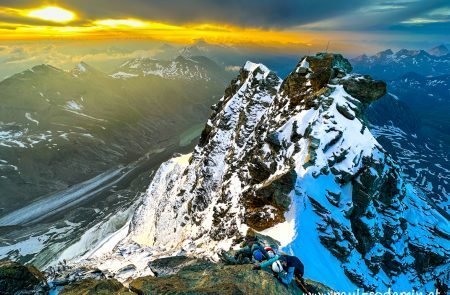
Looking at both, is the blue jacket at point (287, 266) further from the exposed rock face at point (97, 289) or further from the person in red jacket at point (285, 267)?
the exposed rock face at point (97, 289)

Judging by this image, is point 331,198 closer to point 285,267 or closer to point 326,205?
point 326,205

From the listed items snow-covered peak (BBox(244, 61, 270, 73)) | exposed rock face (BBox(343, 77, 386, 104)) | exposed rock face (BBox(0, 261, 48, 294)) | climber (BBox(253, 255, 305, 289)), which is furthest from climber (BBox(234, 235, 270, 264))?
snow-covered peak (BBox(244, 61, 270, 73))

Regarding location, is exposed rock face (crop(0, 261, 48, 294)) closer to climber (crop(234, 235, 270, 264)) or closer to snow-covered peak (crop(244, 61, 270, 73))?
climber (crop(234, 235, 270, 264))

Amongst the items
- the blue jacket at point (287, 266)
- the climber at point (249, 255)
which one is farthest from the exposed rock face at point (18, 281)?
the blue jacket at point (287, 266)

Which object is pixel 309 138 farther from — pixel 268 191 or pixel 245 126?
pixel 245 126

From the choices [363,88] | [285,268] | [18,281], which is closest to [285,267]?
[285,268]

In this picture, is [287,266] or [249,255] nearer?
[287,266]

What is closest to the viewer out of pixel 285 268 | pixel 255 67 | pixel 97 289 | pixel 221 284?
pixel 221 284
